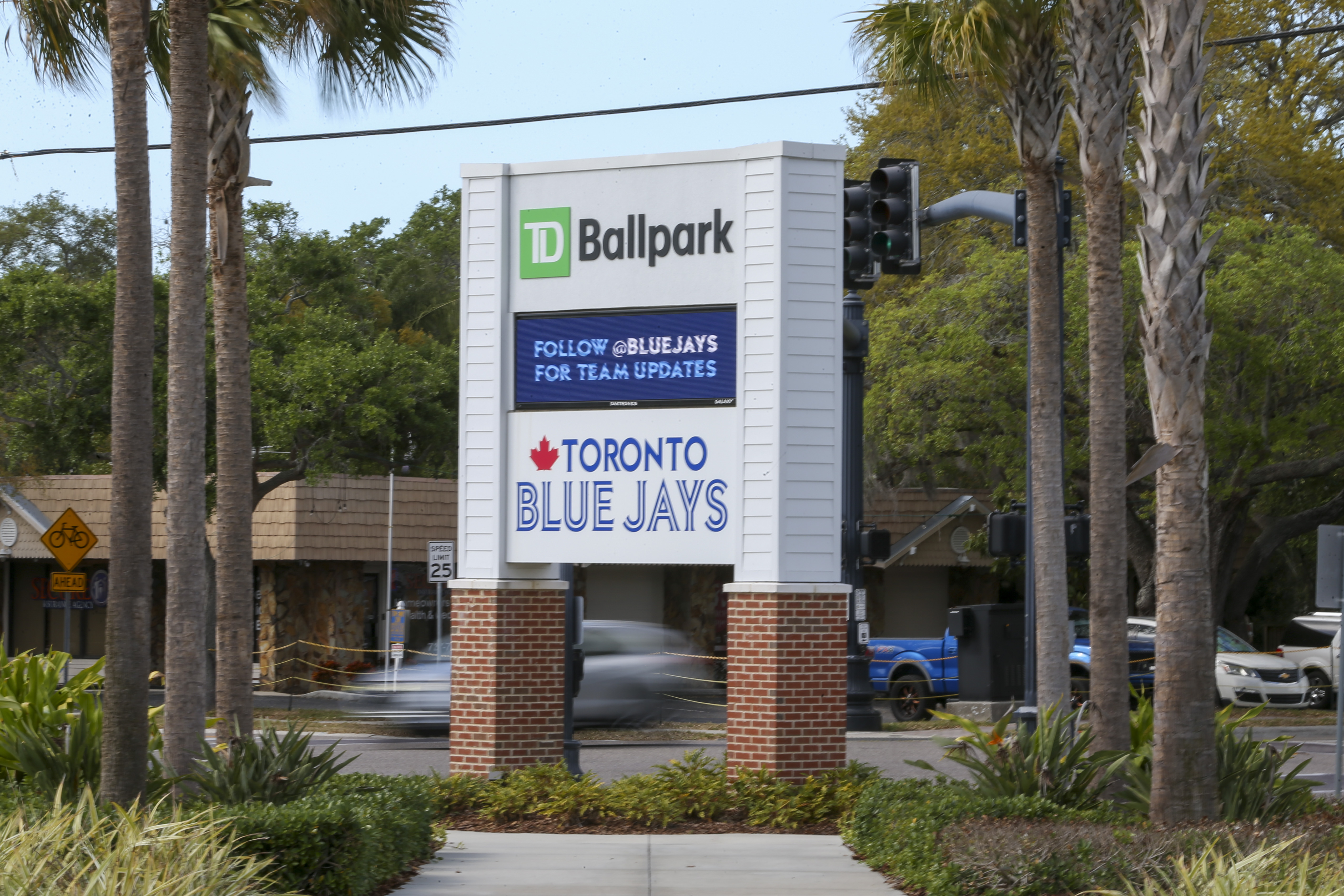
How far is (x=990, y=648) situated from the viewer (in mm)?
21906

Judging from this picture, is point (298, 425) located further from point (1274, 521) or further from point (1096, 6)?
point (1274, 521)

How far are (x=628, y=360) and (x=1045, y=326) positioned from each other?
410 cm

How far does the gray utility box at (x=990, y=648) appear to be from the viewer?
21750 mm

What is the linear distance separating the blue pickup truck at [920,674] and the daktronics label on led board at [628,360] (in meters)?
11.8

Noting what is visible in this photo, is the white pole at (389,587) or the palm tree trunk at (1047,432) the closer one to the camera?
the palm tree trunk at (1047,432)

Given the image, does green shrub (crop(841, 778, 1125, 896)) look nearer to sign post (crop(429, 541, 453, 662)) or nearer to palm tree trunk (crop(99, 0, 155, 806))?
palm tree trunk (crop(99, 0, 155, 806))

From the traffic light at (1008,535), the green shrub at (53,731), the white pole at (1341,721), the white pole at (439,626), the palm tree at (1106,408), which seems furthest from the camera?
the white pole at (439,626)

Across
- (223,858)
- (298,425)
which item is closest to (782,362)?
(223,858)

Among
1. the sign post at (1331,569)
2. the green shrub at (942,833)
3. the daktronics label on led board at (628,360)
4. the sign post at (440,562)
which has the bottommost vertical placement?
the green shrub at (942,833)

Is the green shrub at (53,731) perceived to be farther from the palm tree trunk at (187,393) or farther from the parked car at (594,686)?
the parked car at (594,686)

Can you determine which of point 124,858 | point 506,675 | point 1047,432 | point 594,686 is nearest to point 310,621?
point 594,686

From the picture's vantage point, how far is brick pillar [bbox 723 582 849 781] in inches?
482

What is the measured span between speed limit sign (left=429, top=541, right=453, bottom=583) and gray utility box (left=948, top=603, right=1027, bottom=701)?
820cm

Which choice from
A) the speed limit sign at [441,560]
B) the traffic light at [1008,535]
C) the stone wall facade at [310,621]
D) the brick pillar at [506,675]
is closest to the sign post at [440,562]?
the speed limit sign at [441,560]
